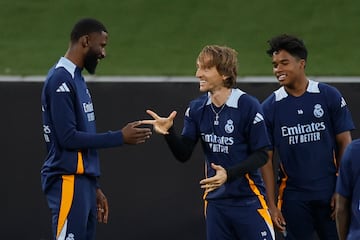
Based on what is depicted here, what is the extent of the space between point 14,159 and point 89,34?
2464 mm

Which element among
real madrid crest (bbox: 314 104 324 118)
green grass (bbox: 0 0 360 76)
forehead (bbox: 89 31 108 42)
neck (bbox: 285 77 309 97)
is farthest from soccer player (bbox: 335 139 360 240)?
green grass (bbox: 0 0 360 76)

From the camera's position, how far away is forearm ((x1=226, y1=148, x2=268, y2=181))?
6301mm

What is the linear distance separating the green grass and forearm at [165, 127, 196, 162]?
3.57 metres

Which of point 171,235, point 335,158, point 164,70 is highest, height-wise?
point 164,70

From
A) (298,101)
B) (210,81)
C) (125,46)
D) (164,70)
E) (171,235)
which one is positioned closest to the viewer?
(210,81)

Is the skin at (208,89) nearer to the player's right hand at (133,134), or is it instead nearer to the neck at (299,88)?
the player's right hand at (133,134)

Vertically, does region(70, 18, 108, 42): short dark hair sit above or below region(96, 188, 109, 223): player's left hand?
above

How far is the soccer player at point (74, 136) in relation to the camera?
21.5 feet

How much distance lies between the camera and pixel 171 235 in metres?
8.81

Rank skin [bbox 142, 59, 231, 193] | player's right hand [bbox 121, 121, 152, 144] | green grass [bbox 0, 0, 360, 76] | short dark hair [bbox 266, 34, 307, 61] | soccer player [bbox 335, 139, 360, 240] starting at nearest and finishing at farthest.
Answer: soccer player [bbox 335, 139, 360, 240] → skin [bbox 142, 59, 231, 193] → player's right hand [bbox 121, 121, 152, 144] → short dark hair [bbox 266, 34, 307, 61] → green grass [bbox 0, 0, 360, 76]

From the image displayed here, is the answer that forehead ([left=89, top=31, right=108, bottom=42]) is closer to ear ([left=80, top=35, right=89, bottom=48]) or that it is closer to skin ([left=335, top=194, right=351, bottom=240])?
ear ([left=80, top=35, right=89, bottom=48])

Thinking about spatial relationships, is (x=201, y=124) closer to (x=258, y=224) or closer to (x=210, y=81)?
(x=210, y=81)

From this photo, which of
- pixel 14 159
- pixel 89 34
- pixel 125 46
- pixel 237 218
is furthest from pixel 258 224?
pixel 125 46

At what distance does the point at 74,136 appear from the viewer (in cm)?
652
